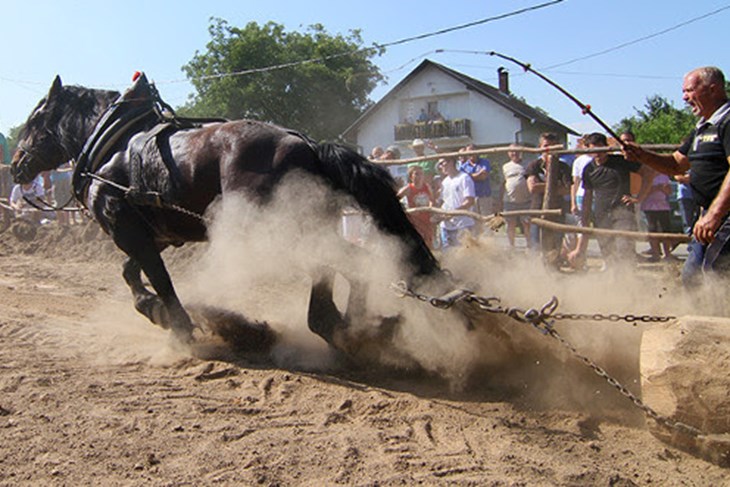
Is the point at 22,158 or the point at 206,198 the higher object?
the point at 22,158

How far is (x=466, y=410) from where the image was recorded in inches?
140

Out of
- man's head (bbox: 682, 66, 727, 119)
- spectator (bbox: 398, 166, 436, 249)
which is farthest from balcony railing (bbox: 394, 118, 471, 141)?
man's head (bbox: 682, 66, 727, 119)

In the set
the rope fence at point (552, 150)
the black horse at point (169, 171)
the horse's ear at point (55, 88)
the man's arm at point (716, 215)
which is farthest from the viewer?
the horse's ear at point (55, 88)

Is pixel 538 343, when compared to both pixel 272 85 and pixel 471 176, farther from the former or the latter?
pixel 272 85

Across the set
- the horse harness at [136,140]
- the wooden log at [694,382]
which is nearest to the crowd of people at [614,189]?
the wooden log at [694,382]

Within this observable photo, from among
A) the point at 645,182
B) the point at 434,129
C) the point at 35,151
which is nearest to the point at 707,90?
the point at 645,182

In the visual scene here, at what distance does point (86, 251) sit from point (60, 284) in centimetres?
316

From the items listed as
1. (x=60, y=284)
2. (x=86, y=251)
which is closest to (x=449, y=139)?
(x=86, y=251)

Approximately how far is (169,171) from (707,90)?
3421mm

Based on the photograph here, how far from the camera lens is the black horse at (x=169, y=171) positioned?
13.9ft

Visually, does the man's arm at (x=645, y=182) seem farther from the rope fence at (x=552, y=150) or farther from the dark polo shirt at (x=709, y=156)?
the dark polo shirt at (x=709, y=156)

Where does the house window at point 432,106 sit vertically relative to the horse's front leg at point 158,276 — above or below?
above

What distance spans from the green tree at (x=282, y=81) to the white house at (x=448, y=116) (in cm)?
536

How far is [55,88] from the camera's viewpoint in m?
5.92
